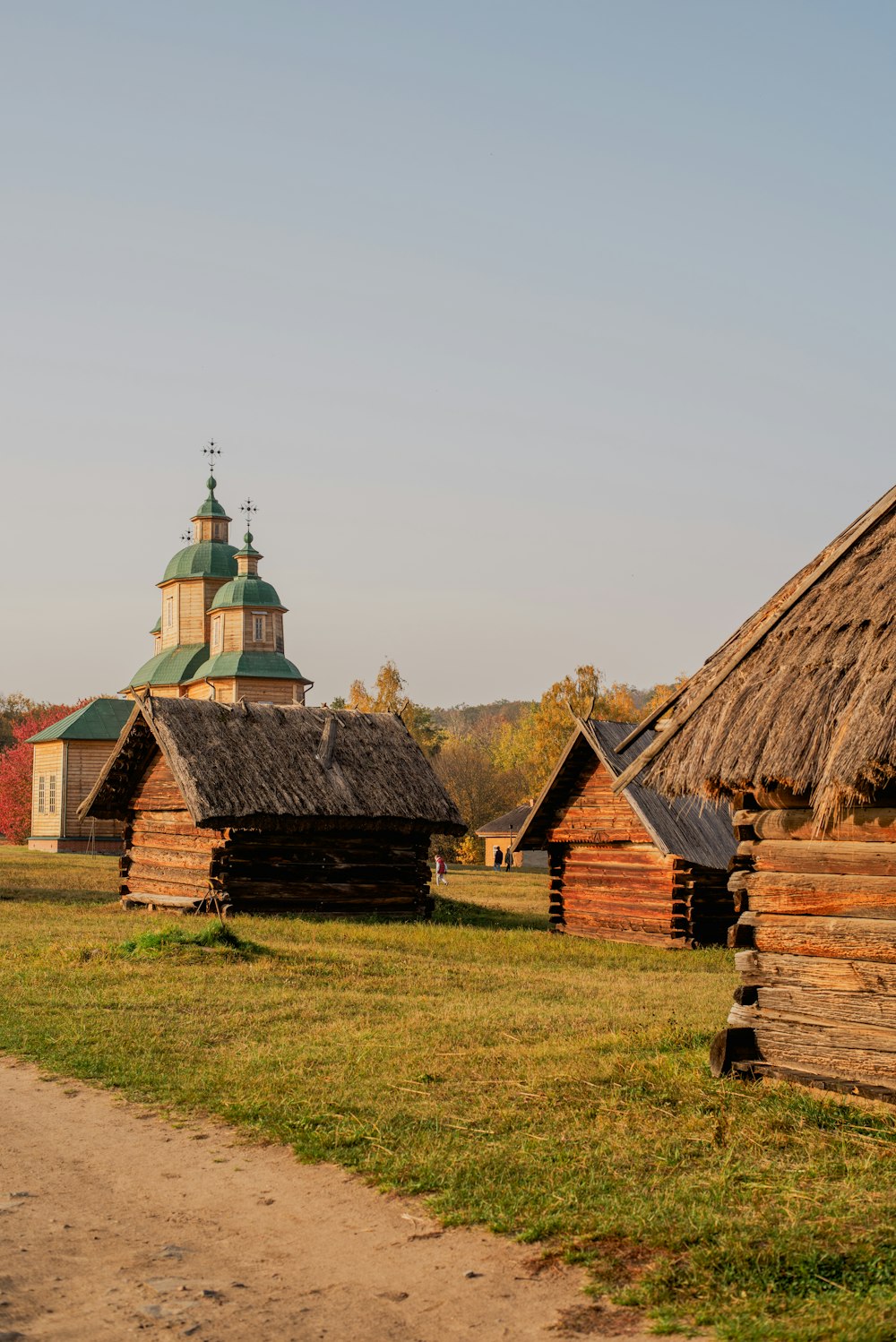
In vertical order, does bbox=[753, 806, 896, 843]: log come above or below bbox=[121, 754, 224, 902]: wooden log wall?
above

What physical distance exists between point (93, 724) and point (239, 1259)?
5289 centimetres

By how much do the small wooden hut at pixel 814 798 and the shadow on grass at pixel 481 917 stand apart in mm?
14793

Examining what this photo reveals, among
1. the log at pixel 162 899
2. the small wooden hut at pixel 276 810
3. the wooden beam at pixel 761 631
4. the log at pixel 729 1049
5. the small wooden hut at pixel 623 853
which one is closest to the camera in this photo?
the log at pixel 729 1049

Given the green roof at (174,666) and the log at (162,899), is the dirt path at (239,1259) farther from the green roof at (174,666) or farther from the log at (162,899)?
the green roof at (174,666)

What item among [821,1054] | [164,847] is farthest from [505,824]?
[821,1054]

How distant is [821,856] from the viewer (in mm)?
9039

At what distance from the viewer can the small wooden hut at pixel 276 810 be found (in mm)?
23312

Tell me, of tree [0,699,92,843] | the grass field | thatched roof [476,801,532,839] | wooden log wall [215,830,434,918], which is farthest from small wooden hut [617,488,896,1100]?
tree [0,699,92,843]

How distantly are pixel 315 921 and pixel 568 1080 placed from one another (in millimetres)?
14029

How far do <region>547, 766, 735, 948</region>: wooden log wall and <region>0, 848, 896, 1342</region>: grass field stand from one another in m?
4.80

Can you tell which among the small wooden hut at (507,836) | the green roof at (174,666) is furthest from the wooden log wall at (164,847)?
the small wooden hut at (507,836)

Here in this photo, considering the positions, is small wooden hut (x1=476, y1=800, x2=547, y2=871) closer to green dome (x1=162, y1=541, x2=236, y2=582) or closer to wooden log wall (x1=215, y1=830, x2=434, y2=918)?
green dome (x1=162, y1=541, x2=236, y2=582)

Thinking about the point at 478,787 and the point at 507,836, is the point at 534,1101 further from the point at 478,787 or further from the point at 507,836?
the point at 478,787

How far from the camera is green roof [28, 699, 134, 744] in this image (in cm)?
5594
